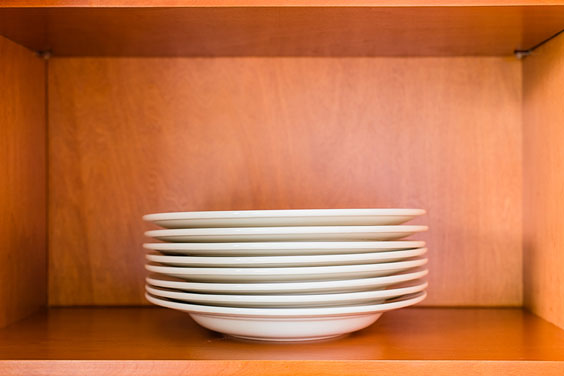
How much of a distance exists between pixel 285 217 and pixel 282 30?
266mm

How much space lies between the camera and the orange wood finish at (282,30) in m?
0.71

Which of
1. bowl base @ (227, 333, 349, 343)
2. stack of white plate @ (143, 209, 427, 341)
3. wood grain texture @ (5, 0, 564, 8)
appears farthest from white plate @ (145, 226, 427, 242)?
wood grain texture @ (5, 0, 564, 8)

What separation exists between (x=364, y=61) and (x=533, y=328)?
441 mm

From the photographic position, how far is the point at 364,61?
38.2 inches

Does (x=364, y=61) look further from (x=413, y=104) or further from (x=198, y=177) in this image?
(x=198, y=177)

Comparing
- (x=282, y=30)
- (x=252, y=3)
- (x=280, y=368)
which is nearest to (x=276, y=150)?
(x=282, y=30)

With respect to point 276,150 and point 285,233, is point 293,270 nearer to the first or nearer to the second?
point 285,233

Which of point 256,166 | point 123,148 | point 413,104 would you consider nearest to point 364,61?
point 413,104

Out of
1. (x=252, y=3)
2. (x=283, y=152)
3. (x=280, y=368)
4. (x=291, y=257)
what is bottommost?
(x=280, y=368)

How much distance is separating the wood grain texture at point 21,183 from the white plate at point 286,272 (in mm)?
268

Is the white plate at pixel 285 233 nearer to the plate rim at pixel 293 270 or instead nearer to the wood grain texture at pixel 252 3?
the plate rim at pixel 293 270

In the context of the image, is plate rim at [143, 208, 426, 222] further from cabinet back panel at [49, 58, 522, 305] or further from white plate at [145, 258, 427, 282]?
cabinet back panel at [49, 58, 522, 305]

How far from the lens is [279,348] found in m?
0.67

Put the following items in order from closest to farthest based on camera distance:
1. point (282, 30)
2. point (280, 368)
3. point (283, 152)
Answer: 1. point (280, 368)
2. point (282, 30)
3. point (283, 152)
